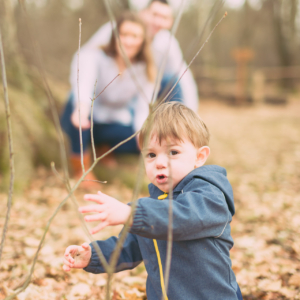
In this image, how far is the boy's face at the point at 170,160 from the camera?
1.25 meters

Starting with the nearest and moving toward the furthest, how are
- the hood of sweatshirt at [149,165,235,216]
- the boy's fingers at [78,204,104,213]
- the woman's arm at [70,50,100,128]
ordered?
the boy's fingers at [78,204,104,213] < the hood of sweatshirt at [149,165,235,216] < the woman's arm at [70,50,100,128]

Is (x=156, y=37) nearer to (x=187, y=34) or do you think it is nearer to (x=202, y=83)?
(x=202, y=83)

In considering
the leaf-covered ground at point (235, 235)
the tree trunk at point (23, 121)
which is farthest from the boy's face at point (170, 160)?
the tree trunk at point (23, 121)

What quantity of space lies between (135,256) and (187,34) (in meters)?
18.0

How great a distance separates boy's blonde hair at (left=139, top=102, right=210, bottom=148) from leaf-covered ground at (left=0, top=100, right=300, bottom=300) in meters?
0.96

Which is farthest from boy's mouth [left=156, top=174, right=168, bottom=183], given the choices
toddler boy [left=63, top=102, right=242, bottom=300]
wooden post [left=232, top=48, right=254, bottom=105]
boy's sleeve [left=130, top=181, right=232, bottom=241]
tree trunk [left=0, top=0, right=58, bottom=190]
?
wooden post [left=232, top=48, right=254, bottom=105]

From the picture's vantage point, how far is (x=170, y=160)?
4.22 ft

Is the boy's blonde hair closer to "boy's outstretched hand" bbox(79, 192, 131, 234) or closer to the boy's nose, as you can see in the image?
the boy's nose

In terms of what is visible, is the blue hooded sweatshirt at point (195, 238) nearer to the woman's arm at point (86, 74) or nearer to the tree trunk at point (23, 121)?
the woman's arm at point (86, 74)

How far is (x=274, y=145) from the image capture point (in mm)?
5676

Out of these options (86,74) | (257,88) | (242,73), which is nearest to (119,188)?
(86,74)

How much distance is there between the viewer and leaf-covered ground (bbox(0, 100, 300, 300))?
1897 mm

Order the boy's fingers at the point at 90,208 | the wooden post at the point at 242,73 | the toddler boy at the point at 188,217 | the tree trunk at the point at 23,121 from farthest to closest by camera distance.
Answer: the wooden post at the point at 242,73 → the tree trunk at the point at 23,121 → the toddler boy at the point at 188,217 → the boy's fingers at the point at 90,208

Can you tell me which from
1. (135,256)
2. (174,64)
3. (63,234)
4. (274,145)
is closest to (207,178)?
(135,256)
